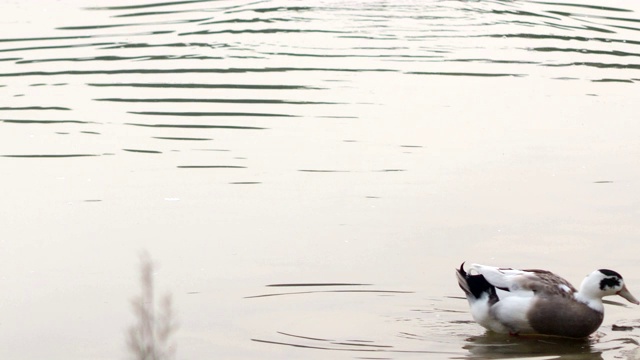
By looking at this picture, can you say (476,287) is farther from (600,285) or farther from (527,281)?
(600,285)

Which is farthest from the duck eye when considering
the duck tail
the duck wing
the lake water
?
the duck tail

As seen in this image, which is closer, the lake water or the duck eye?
the duck eye

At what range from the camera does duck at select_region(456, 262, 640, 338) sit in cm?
676

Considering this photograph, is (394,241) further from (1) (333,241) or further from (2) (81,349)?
(2) (81,349)

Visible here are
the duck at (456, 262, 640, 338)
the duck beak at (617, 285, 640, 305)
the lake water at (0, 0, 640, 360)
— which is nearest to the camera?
the duck at (456, 262, 640, 338)

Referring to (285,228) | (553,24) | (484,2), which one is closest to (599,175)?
(285,228)

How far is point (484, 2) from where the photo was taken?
18.5m

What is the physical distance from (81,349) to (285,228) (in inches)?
89.8

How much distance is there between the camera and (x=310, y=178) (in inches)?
385

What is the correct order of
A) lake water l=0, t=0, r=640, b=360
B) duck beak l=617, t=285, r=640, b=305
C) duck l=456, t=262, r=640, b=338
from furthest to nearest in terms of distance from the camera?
1. lake water l=0, t=0, r=640, b=360
2. duck beak l=617, t=285, r=640, b=305
3. duck l=456, t=262, r=640, b=338

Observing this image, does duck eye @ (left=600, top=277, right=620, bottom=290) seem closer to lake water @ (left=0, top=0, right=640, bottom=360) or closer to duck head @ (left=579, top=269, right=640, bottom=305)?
duck head @ (left=579, top=269, right=640, bottom=305)

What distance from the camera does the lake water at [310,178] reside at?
7.00 meters

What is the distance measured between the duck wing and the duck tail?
1.3 inches

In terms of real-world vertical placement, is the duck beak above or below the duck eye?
below
